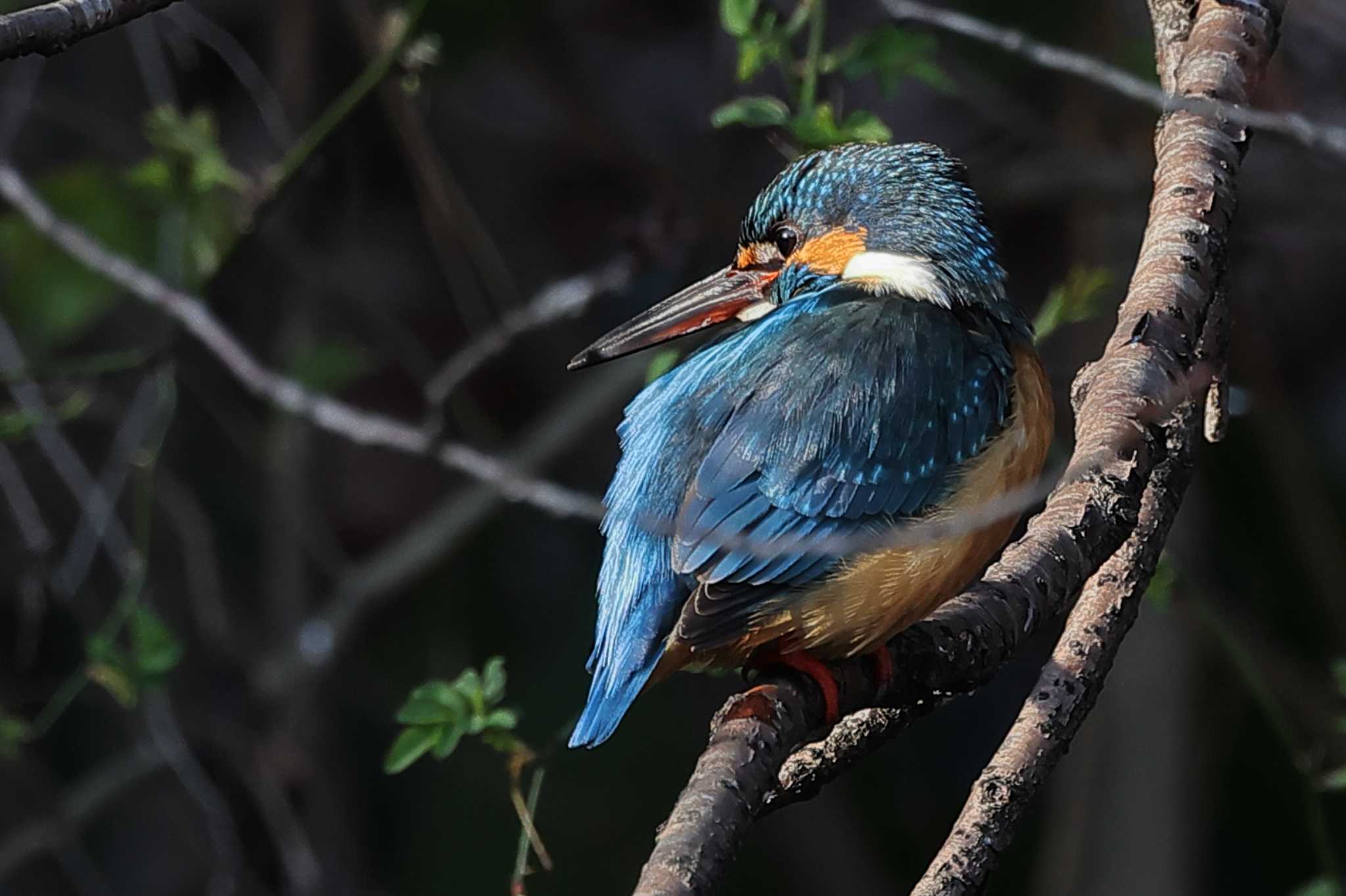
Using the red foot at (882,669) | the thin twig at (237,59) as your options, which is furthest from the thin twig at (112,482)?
the red foot at (882,669)

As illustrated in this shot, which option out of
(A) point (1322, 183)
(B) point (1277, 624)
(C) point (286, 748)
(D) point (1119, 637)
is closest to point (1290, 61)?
(A) point (1322, 183)

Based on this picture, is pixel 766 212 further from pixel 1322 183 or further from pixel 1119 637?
pixel 1322 183

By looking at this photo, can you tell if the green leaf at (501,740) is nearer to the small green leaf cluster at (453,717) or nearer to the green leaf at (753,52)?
the small green leaf cluster at (453,717)

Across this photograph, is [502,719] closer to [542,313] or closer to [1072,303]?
[1072,303]

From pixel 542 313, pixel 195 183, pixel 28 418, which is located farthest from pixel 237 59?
pixel 28 418

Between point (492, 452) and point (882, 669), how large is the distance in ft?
6.68

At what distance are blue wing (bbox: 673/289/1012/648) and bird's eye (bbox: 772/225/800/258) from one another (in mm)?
282

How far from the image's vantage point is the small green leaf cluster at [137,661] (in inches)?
95.8

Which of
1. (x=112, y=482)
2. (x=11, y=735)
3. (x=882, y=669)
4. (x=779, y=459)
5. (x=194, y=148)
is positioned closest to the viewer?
(x=882, y=669)

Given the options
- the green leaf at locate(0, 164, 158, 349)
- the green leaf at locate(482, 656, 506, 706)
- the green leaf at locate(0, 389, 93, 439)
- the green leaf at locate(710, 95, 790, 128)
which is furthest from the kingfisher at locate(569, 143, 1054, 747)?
the green leaf at locate(0, 164, 158, 349)

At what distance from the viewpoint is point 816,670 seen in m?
1.90

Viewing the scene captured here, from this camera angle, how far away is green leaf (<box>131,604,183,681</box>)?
247 centimetres

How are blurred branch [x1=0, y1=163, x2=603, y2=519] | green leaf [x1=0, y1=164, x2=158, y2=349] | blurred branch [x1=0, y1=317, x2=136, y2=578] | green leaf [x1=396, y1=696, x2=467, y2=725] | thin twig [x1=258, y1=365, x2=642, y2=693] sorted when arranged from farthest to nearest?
1. thin twig [x1=258, y1=365, x2=642, y2=693]
2. green leaf [x1=0, y1=164, x2=158, y2=349]
3. blurred branch [x1=0, y1=317, x2=136, y2=578]
4. blurred branch [x1=0, y1=163, x2=603, y2=519]
5. green leaf [x1=396, y1=696, x2=467, y2=725]

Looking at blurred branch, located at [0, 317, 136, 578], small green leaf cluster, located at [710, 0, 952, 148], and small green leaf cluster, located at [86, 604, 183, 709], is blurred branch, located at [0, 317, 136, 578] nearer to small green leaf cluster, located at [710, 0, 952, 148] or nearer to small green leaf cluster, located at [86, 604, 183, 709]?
small green leaf cluster, located at [86, 604, 183, 709]
